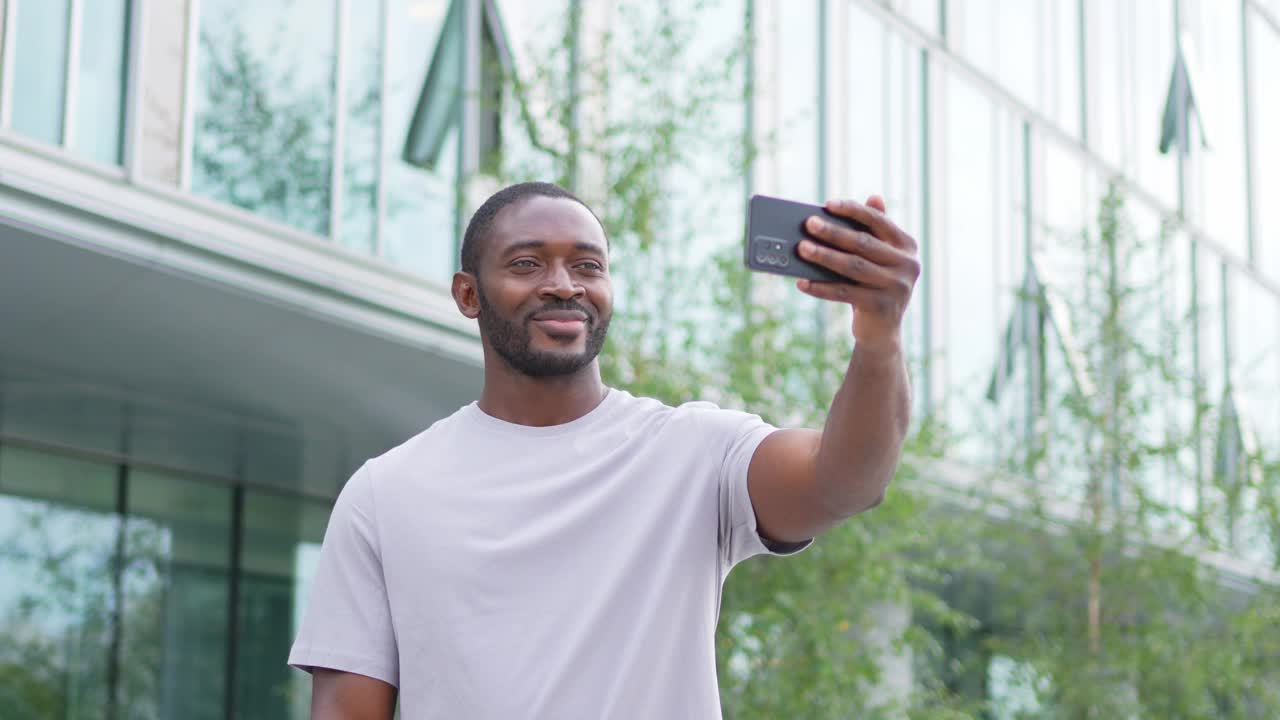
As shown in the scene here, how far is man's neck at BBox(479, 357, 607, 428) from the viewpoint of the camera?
2137 mm

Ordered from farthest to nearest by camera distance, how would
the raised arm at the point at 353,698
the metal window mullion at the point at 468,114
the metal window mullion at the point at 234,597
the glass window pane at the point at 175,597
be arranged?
the metal window mullion at the point at 234,597 < the glass window pane at the point at 175,597 < the metal window mullion at the point at 468,114 < the raised arm at the point at 353,698

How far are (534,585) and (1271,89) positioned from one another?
24.3 metres

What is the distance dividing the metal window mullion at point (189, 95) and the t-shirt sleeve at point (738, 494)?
6.00 metres

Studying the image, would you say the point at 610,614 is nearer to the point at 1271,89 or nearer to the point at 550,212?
the point at 550,212

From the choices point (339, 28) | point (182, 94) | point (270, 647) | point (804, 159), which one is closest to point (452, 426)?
point (182, 94)

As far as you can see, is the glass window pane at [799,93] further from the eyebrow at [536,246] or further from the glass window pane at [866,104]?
the eyebrow at [536,246]

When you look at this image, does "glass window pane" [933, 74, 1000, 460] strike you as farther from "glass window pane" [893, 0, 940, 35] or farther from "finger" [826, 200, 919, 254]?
"finger" [826, 200, 919, 254]

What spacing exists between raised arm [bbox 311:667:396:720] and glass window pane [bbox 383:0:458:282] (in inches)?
270

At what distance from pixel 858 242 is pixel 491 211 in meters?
0.65

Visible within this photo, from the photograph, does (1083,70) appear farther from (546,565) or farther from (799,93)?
(546,565)

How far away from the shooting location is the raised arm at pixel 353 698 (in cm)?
206

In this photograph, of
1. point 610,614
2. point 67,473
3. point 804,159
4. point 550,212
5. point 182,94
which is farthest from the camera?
point 804,159

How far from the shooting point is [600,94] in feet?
27.3

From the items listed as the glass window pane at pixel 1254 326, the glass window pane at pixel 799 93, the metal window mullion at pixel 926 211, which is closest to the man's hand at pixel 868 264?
the glass window pane at pixel 799 93
